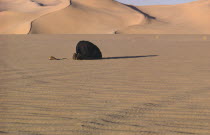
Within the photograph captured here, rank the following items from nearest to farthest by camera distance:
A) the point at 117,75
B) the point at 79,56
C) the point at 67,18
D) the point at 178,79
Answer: the point at 178,79, the point at 117,75, the point at 79,56, the point at 67,18

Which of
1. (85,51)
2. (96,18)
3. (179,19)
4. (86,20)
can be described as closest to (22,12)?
(86,20)

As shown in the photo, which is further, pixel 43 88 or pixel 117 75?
pixel 117 75

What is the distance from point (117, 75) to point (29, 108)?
272cm

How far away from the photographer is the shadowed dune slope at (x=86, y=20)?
1832 inches

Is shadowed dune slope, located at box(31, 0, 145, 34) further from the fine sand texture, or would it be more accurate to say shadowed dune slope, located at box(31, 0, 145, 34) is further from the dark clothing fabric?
the fine sand texture

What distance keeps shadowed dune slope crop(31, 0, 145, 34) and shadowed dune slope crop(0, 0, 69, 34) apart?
1.81m

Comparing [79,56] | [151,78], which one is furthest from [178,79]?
[79,56]

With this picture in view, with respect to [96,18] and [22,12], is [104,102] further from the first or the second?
[22,12]

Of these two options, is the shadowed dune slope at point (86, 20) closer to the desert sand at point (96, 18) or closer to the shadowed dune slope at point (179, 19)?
the desert sand at point (96, 18)

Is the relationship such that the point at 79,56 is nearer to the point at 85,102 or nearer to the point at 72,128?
the point at 85,102

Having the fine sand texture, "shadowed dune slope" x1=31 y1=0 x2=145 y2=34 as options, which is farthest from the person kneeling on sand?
"shadowed dune slope" x1=31 y1=0 x2=145 y2=34

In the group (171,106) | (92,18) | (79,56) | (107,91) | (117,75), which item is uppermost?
(171,106)

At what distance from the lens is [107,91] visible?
508 centimetres

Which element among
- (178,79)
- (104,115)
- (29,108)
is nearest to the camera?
(104,115)
